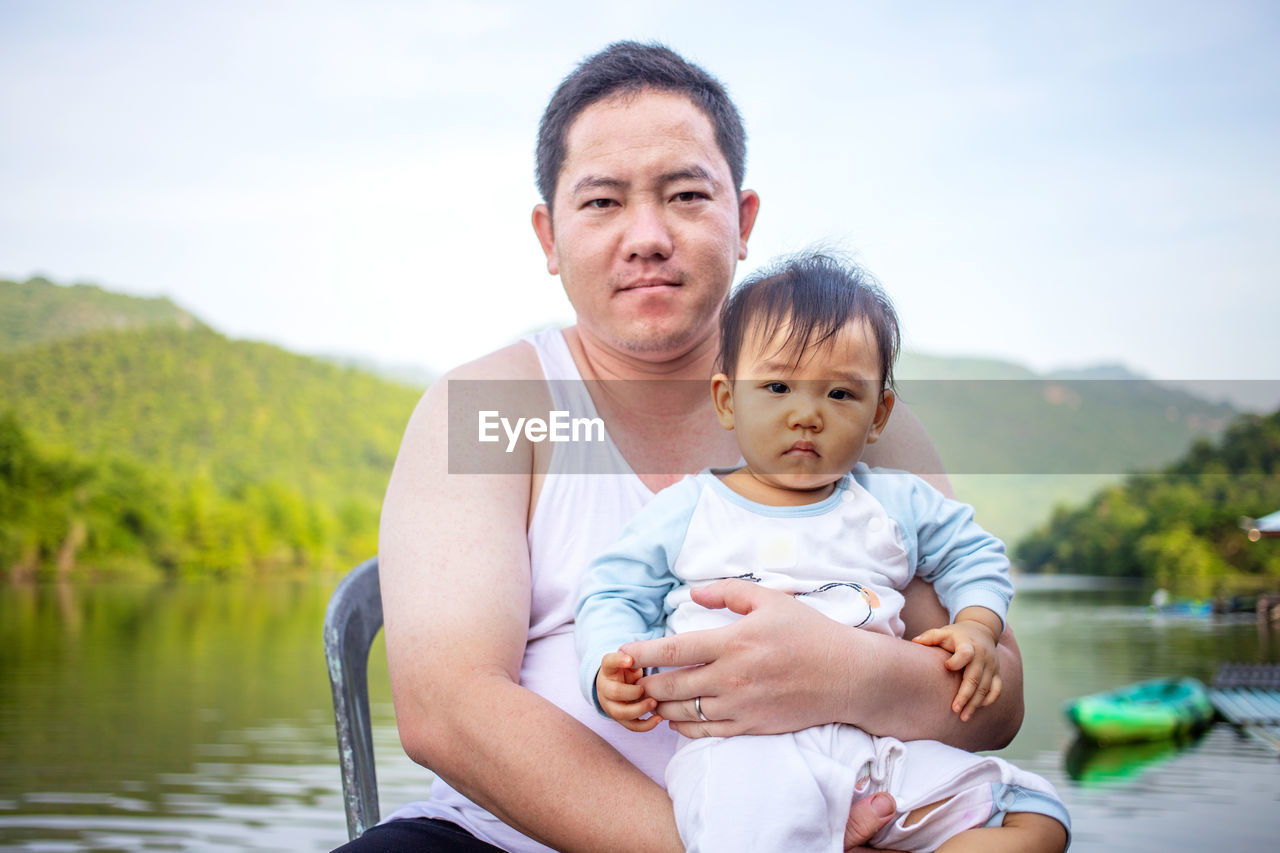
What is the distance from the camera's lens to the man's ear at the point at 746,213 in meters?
2.16

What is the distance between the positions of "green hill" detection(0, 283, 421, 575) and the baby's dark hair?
5513cm

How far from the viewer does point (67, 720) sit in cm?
1556

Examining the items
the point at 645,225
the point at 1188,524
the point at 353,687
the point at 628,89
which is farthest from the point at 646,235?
the point at 1188,524

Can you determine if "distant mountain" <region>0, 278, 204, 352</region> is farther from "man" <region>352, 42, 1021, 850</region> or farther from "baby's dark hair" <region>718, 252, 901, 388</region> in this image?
"baby's dark hair" <region>718, 252, 901, 388</region>

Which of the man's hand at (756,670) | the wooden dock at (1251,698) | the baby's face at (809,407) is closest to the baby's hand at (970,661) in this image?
the man's hand at (756,670)

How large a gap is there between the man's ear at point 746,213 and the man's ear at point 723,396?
49 centimetres

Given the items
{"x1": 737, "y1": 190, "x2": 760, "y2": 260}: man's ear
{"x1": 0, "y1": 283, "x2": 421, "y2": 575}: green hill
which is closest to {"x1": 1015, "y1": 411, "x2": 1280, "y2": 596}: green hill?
{"x1": 0, "y1": 283, "x2": 421, "y2": 575}: green hill

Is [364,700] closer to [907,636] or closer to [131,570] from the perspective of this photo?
[907,636]

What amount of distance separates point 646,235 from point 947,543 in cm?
75

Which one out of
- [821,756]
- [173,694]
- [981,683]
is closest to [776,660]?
[821,756]

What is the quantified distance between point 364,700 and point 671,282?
41.4 inches

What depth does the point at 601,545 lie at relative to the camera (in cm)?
181

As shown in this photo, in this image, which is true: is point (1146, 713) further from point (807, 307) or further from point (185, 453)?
point (185, 453)

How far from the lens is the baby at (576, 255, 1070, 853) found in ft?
4.60
